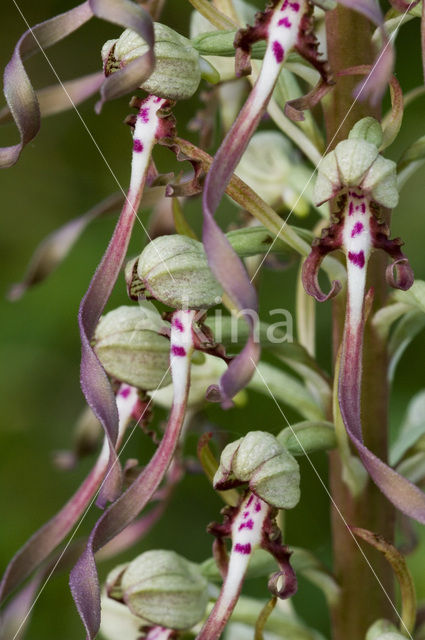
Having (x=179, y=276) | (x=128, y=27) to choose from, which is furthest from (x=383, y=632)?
(x=128, y=27)

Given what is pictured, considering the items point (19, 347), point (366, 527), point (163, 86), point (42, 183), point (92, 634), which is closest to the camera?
point (92, 634)

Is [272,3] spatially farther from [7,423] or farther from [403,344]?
[7,423]

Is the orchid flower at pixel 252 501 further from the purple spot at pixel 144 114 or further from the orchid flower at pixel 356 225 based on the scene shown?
the purple spot at pixel 144 114

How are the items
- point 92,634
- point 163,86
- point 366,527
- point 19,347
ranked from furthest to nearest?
point 19,347 → point 366,527 → point 163,86 → point 92,634

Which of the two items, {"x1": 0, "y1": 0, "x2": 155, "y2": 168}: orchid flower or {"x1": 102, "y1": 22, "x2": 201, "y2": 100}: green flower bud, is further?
{"x1": 102, "y1": 22, "x2": 201, "y2": 100}: green flower bud

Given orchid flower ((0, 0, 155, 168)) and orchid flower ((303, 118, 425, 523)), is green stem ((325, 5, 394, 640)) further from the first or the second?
orchid flower ((0, 0, 155, 168))

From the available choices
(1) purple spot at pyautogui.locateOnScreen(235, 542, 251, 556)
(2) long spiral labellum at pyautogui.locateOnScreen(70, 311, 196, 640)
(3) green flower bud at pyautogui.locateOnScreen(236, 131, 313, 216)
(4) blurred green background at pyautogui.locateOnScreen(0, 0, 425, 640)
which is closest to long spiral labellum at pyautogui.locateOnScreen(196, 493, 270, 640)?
(1) purple spot at pyautogui.locateOnScreen(235, 542, 251, 556)

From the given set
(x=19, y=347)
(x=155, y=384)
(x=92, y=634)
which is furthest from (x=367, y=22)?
(x=19, y=347)
